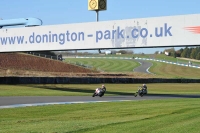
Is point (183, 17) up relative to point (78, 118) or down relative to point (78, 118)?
up

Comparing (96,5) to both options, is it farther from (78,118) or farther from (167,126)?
(167,126)

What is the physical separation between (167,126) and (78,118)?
389cm

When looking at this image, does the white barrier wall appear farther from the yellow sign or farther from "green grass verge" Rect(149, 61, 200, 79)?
Answer: "green grass verge" Rect(149, 61, 200, 79)

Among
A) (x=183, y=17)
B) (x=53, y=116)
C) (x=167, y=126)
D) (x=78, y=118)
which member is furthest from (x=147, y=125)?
(x=183, y=17)

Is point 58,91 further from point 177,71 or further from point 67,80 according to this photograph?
point 177,71

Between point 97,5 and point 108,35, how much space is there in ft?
6.88

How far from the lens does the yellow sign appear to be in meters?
29.0

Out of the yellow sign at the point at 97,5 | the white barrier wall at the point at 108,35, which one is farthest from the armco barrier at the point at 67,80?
the yellow sign at the point at 97,5

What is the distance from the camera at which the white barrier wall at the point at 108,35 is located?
→ 2660cm

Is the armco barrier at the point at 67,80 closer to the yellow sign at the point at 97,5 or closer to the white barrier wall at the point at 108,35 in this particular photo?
the white barrier wall at the point at 108,35

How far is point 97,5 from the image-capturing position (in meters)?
28.9

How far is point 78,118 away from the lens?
50.8ft

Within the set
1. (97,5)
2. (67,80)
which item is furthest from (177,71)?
(97,5)

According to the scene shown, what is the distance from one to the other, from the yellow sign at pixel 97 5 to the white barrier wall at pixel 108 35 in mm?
1127
